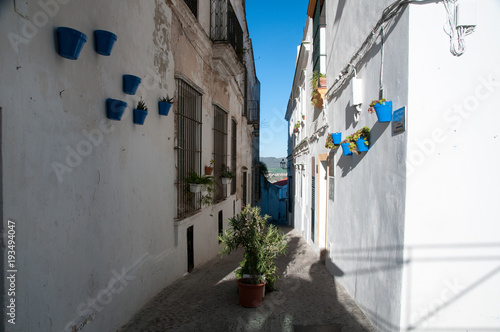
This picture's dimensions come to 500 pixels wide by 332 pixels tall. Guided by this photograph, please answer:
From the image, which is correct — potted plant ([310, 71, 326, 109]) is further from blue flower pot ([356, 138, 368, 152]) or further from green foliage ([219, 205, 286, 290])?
green foliage ([219, 205, 286, 290])

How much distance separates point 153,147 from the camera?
15.4 ft

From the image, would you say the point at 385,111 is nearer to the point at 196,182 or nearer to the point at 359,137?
the point at 359,137

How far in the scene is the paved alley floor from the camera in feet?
12.8

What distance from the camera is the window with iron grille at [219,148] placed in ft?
28.0

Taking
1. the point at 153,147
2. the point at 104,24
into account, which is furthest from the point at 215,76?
the point at 104,24

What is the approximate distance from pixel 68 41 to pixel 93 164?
111 cm

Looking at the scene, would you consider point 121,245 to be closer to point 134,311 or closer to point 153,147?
point 134,311

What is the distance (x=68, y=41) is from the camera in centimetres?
255

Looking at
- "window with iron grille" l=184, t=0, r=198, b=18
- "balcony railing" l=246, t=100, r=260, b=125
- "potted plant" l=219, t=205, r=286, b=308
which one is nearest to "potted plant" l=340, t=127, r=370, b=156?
"potted plant" l=219, t=205, r=286, b=308

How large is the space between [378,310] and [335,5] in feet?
16.5

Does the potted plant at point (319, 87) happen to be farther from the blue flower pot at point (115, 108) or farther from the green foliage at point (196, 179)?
the blue flower pot at point (115, 108)

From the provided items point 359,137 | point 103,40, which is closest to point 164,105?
point 103,40

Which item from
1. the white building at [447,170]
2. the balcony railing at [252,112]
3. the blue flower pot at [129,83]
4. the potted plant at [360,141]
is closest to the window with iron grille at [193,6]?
the blue flower pot at [129,83]

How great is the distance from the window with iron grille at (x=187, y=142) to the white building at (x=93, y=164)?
38 millimetres
